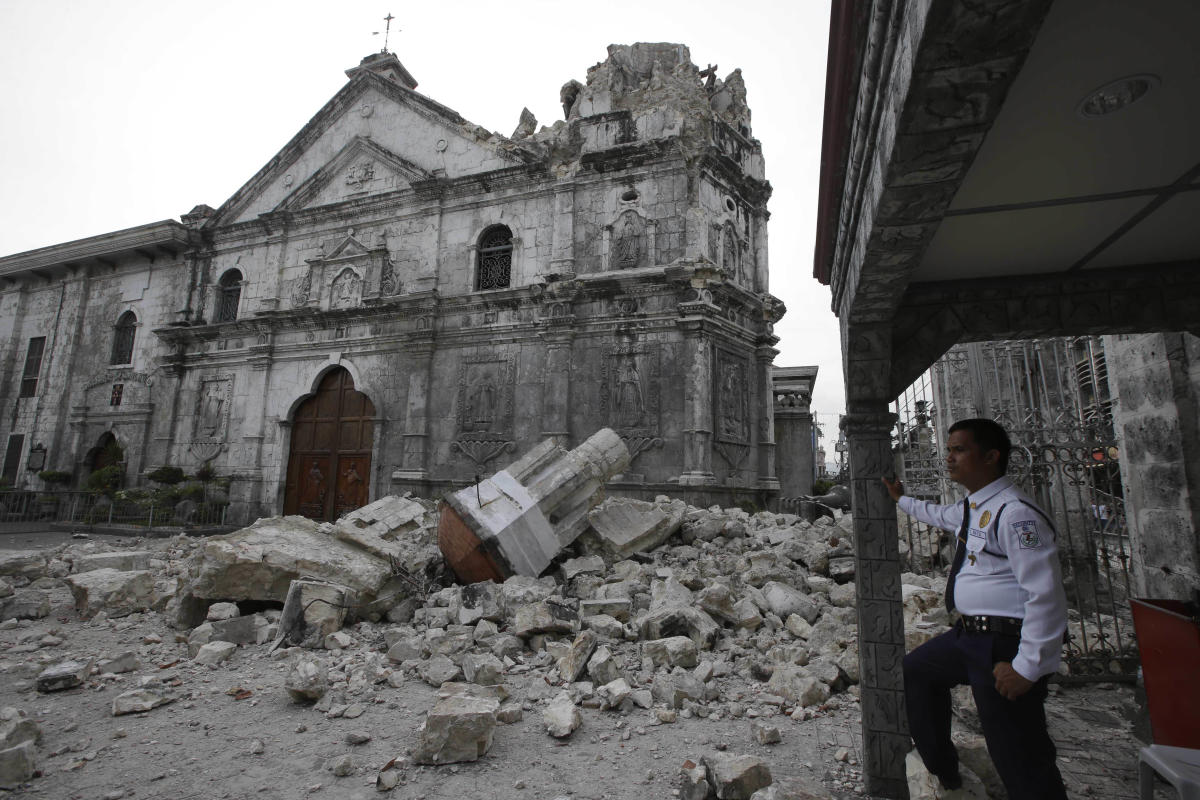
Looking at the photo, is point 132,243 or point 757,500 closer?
point 757,500

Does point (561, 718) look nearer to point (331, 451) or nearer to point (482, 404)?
point (482, 404)

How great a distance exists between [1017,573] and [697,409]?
771 cm

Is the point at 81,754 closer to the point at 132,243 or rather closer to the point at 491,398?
the point at 491,398

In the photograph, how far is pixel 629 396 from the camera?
10.2 m

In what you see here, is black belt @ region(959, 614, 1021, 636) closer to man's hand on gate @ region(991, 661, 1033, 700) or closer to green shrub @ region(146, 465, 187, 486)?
man's hand on gate @ region(991, 661, 1033, 700)

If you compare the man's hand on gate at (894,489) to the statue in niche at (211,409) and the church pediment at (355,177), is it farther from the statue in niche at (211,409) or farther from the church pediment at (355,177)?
the statue in niche at (211,409)

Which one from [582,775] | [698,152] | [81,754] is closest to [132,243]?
[698,152]

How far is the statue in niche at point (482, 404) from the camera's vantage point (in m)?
11.3

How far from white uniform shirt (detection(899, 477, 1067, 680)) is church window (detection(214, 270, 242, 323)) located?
1752 centimetres

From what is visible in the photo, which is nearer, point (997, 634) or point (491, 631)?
point (997, 634)

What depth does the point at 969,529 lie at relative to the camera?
2277 millimetres

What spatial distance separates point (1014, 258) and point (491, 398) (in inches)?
377

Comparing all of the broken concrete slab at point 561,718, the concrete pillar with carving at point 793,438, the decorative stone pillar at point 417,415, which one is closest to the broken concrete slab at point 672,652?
the broken concrete slab at point 561,718

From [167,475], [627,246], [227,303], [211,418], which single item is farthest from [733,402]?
[227,303]
